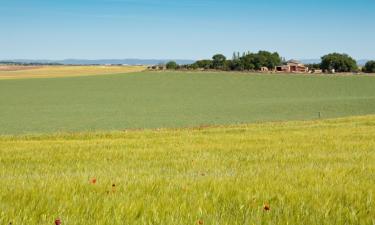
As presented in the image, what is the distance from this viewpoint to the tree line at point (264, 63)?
477 feet

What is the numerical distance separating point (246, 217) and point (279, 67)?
162m

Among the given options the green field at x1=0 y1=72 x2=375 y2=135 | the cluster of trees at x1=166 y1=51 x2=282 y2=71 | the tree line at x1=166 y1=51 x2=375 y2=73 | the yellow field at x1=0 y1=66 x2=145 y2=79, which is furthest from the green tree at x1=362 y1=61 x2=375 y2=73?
the yellow field at x1=0 y1=66 x2=145 y2=79

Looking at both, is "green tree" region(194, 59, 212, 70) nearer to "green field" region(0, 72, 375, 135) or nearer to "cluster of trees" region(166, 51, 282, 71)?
"cluster of trees" region(166, 51, 282, 71)

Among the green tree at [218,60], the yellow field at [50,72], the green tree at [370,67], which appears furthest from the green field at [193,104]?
the green tree at [218,60]

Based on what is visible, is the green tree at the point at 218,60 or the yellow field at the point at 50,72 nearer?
the yellow field at the point at 50,72

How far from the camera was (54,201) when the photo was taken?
14.9 ft

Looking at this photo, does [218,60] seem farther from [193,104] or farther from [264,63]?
[193,104]

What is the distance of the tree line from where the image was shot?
145m

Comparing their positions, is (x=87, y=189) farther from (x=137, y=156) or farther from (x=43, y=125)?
(x=43, y=125)

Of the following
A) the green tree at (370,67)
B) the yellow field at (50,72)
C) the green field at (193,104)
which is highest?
the green tree at (370,67)

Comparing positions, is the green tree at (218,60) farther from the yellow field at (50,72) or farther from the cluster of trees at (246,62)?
the yellow field at (50,72)

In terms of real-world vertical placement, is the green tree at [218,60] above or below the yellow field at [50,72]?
above

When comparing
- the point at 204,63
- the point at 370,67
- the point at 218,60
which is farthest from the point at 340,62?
the point at 204,63

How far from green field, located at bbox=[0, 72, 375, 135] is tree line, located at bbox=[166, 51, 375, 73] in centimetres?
4632
